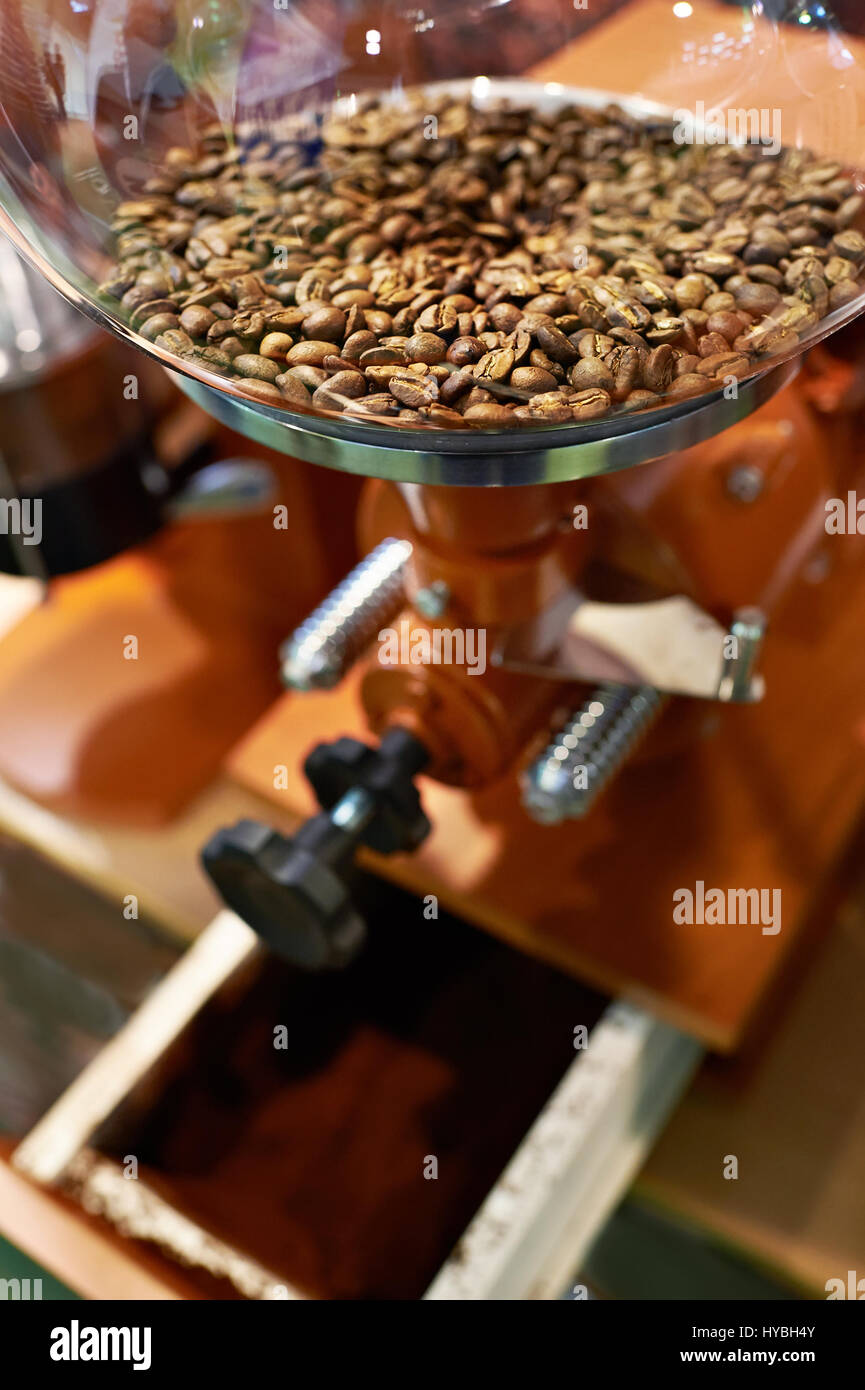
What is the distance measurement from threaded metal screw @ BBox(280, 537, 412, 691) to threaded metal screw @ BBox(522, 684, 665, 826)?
5.1 inches

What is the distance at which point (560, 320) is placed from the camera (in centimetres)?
52

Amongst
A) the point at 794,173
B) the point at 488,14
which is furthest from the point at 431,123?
the point at 794,173

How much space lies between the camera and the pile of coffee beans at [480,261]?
0.49 meters

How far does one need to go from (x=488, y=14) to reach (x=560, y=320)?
365 millimetres

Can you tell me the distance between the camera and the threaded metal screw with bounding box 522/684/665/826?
2.28ft

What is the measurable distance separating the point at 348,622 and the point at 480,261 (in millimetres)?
224

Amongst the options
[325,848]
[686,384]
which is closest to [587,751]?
[325,848]

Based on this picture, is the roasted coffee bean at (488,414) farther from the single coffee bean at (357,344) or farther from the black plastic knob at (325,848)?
the black plastic knob at (325,848)

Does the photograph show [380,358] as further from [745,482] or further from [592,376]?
[745,482]

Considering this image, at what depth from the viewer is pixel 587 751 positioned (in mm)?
706

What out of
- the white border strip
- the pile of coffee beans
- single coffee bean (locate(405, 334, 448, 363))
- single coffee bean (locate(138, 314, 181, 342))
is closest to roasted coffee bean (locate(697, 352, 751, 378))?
the pile of coffee beans

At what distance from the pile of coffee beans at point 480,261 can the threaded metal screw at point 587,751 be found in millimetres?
254
